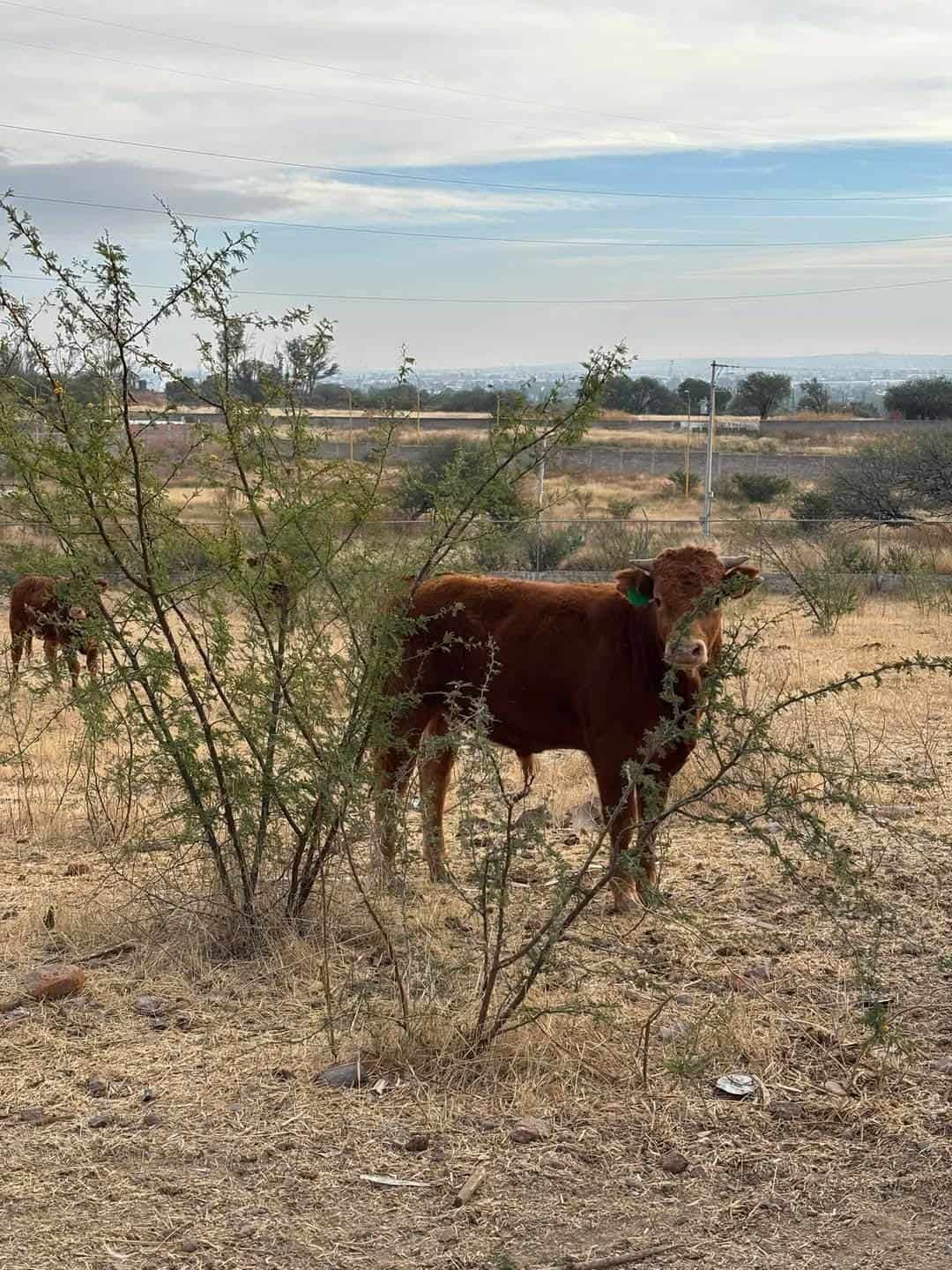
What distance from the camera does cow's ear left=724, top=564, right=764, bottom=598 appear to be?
584 cm

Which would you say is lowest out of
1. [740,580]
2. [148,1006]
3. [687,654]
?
[148,1006]

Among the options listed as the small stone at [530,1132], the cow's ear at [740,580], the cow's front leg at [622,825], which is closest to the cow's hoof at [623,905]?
the cow's front leg at [622,825]

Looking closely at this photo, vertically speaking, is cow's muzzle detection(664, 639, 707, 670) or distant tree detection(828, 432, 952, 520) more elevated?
distant tree detection(828, 432, 952, 520)

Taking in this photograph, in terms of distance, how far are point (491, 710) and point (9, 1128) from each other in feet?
11.6

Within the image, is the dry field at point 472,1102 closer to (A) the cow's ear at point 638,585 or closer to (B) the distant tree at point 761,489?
(A) the cow's ear at point 638,585

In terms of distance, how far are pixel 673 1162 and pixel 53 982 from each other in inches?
101

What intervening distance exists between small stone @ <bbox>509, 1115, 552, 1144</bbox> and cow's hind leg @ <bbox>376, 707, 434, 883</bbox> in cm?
135

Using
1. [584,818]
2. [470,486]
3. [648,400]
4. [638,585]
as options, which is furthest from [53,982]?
[648,400]

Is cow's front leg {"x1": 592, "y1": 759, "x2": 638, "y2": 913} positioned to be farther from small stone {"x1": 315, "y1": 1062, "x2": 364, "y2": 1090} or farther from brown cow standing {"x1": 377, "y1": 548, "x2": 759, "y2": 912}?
small stone {"x1": 315, "y1": 1062, "x2": 364, "y2": 1090}

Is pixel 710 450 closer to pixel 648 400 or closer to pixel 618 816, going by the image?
pixel 618 816

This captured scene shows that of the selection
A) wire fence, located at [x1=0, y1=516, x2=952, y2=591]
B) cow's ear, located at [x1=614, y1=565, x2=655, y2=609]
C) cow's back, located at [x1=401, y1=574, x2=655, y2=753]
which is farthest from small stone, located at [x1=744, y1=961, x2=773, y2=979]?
wire fence, located at [x1=0, y1=516, x2=952, y2=591]

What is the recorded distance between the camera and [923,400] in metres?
69.3

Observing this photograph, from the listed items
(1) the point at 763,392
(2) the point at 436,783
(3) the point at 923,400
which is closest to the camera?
(2) the point at 436,783

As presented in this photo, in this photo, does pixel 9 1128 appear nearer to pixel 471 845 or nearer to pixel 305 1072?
pixel 305 1072
